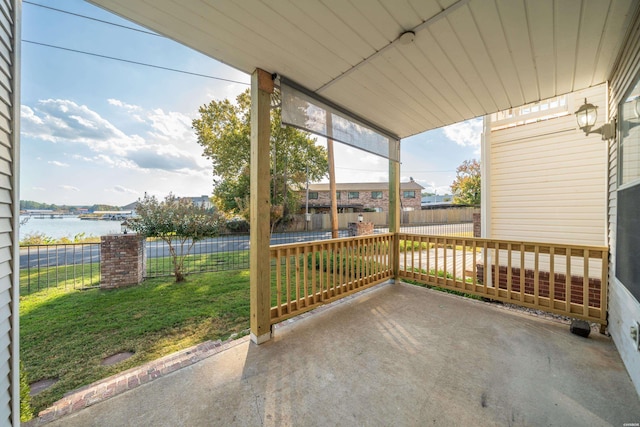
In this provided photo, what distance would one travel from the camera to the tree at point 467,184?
49.7ft

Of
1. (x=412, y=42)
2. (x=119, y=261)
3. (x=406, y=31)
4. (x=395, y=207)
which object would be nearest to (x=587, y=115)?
(x=412, y=42)

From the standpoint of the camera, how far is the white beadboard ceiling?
5.26 feet

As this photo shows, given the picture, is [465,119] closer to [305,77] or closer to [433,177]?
[305,77]

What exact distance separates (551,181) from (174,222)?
7439 mm

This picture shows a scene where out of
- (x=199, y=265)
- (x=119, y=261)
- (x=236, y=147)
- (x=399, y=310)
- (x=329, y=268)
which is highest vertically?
(x=236, y=147)

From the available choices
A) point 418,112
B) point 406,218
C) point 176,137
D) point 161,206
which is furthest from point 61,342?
point 406,218

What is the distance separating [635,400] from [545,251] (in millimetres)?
1663

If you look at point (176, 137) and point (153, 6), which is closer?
point (153, 6)

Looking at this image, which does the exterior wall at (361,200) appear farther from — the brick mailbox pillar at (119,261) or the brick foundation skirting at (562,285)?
the brick foundation skirting at (562,285)

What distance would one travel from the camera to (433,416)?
1.56 m

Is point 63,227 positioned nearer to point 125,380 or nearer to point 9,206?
point 125,380

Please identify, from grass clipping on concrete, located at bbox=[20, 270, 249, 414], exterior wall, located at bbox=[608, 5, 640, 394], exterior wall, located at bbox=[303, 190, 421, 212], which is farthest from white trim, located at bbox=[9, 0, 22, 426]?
exterior wall, located at bbox=[303, 190, 421, 212]

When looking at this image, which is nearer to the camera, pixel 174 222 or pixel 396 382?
pixel 396 382

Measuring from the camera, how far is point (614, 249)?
2.40 meters
